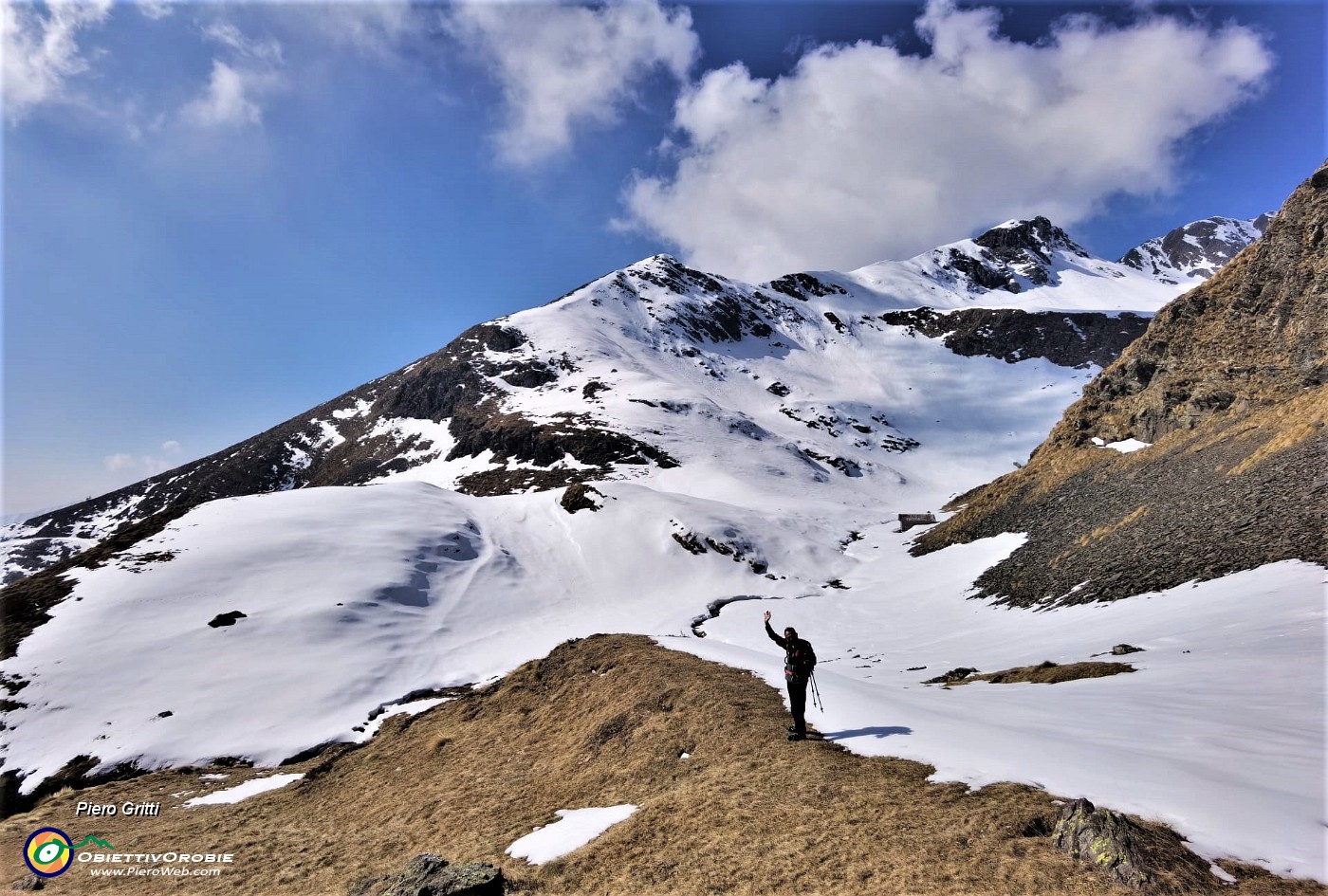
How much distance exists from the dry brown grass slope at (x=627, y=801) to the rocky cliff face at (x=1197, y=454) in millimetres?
16218

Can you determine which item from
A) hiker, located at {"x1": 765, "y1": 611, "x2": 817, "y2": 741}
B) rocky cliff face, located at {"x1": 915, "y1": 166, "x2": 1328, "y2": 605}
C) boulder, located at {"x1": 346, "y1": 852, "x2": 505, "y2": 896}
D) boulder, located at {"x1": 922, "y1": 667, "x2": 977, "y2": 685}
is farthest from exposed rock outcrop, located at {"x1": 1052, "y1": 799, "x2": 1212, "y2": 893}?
rocky cliff face, located at {"x1": 915, "y1": 166, "x2": 1328, "y2": 605}

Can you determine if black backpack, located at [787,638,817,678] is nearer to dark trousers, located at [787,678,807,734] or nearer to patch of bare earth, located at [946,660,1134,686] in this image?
dark trousers, located at [787,678,807,734]

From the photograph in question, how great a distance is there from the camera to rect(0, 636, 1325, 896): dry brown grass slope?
6496mm

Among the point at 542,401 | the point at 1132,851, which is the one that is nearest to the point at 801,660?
the point at 1132,851

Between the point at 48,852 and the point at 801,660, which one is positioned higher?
the point at 801,660

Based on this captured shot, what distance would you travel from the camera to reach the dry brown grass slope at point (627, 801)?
6496 millimetres

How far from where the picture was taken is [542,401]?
13062cm

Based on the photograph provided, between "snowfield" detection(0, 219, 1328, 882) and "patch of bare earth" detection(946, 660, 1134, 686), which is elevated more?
"snowfield" detection(0, 219, 1328, 882)

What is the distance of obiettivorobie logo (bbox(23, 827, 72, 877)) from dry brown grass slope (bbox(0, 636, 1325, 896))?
33 centimetres

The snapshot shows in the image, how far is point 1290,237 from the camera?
34594mm

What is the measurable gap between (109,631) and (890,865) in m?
33.5

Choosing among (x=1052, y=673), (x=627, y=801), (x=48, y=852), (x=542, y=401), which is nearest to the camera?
(x=627, y=801)

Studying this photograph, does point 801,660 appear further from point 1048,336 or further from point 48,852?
point 1048,336

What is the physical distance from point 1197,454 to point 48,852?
43.7 metres
